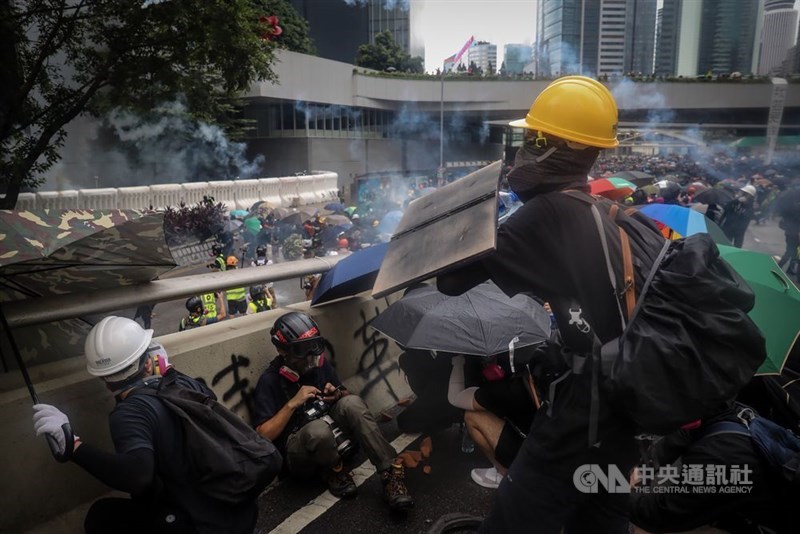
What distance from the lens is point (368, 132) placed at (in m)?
48.4

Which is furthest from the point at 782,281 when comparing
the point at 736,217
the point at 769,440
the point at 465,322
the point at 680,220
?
the point at 736,217

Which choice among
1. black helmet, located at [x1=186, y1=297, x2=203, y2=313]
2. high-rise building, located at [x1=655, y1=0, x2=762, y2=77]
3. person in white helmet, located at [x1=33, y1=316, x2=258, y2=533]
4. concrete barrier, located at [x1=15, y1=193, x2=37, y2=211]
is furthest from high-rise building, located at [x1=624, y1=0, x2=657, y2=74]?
person in white helmet, located at [x1=33, y1=316, x2=258, y2=533]

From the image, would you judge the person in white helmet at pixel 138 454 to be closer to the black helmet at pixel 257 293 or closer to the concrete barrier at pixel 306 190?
the black helmet at pixel 257 293

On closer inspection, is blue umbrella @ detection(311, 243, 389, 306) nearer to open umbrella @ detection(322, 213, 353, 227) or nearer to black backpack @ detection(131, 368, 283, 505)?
black backpack @ detection(131, 368, 283, 505)

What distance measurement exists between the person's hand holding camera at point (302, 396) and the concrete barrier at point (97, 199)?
18.7 meters

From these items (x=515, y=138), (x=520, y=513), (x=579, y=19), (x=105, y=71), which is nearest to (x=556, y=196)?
(x=520, y=513)

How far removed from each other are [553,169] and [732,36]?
7127cm

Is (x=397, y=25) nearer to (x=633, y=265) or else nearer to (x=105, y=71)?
(x=105, y=71)

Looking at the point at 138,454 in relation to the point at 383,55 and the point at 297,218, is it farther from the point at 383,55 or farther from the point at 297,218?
the point at 383,55

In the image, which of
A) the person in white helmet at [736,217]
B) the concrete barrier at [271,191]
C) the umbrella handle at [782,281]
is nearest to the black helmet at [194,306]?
the umbrella handle at [782,281]

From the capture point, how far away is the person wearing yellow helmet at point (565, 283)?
1.86 metres

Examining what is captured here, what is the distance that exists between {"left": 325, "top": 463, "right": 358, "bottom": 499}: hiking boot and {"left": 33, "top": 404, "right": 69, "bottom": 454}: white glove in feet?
5.47

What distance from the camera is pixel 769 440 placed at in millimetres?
2518

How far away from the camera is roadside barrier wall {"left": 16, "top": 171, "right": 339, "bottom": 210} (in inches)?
766
